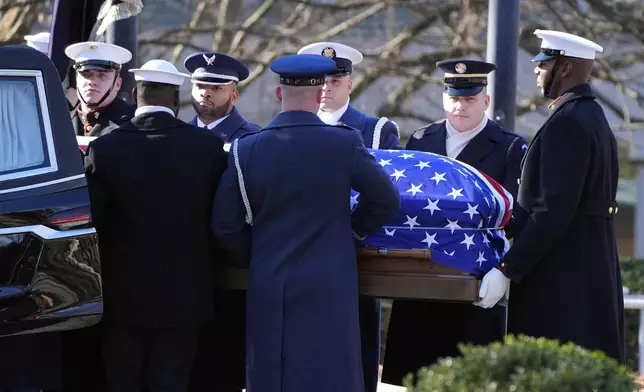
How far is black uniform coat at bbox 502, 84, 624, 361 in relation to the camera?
17.7 ft

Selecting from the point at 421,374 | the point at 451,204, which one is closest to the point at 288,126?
the point at 451,204

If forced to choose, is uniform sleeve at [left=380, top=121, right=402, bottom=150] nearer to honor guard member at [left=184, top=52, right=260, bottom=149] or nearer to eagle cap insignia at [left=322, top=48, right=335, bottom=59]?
eagle cap insignia at [left=322, top=48, right=335, bottom=59]

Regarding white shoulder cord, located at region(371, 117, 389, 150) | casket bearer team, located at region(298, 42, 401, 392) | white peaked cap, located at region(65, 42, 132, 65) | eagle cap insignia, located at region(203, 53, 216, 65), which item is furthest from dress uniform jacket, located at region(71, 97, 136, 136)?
white shoulder cord, located at region(371, 117, 389, 150)

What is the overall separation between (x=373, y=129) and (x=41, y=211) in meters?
2.26

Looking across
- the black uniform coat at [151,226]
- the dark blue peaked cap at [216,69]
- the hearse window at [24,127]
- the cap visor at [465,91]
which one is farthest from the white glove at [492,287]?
the dark blue peaked cap at [216,69]

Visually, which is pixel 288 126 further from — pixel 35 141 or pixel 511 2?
pixel 511 2

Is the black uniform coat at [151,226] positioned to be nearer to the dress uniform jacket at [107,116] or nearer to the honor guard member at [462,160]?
the honor guard member at [462,160]

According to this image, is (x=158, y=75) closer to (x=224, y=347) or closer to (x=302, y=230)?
(x=302, y=230)

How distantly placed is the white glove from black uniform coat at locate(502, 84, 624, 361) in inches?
1.7

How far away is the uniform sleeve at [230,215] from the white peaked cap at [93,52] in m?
1.84

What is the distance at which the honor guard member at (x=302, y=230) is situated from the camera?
5.20 meters

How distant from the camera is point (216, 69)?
6.92m

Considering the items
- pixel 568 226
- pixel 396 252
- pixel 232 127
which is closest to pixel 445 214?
pixel 396 252

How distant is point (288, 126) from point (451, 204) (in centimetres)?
74
